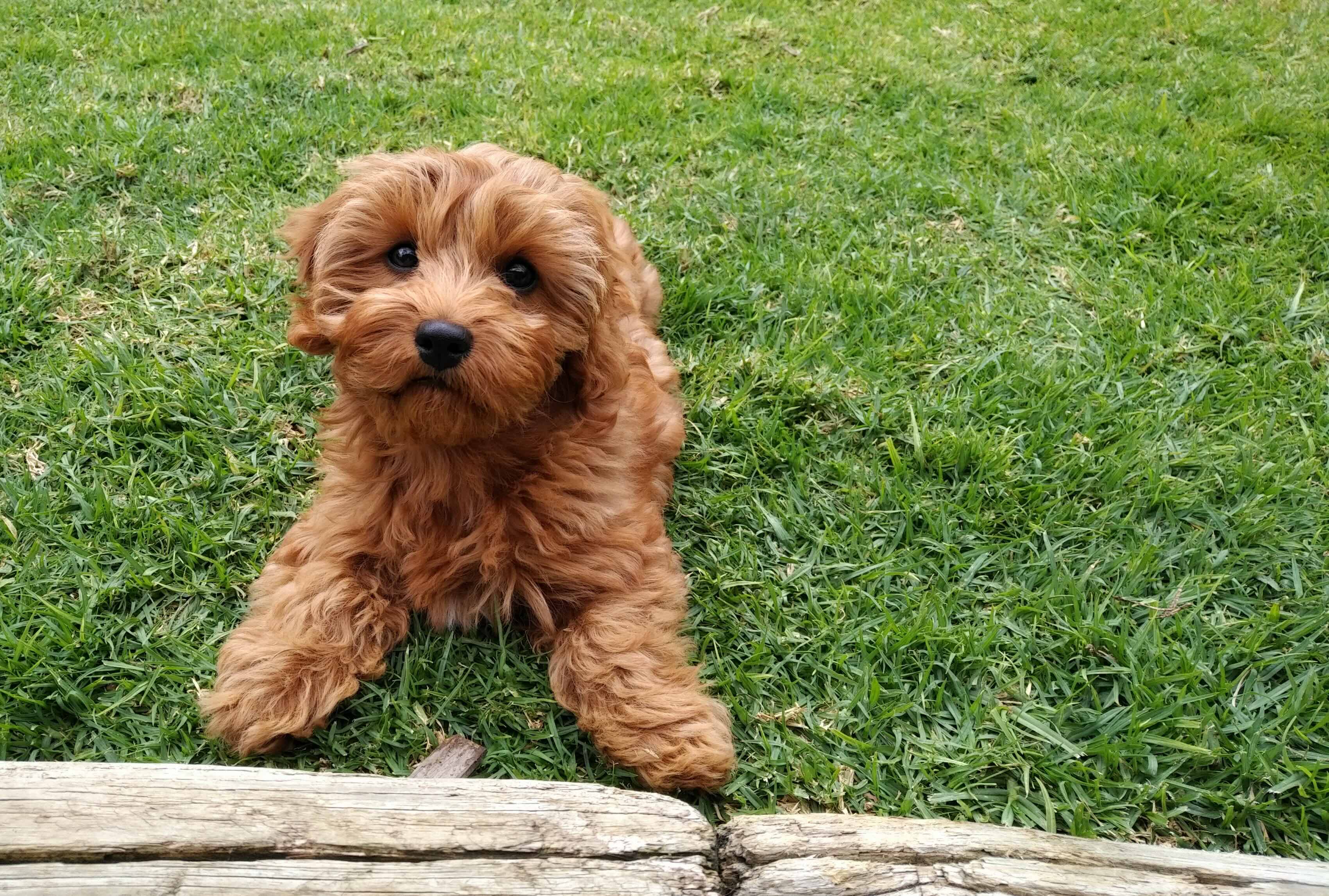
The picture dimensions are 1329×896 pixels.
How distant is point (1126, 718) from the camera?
2.45m

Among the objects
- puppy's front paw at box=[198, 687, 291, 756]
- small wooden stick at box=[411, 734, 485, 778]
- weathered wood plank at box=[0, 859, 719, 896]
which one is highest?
weathered wood plank at box=[0, 859, 719, 896]

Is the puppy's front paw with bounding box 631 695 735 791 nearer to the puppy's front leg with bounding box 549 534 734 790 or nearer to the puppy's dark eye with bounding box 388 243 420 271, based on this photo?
the puppy's front leg with bounding box 549 534 734 790

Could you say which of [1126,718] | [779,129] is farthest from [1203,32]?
Answer: [1126,718]

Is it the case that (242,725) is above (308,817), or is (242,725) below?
below

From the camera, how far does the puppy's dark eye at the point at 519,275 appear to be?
101 inches

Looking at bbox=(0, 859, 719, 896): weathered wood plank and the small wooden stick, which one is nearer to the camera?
bbox=(0, 859, 719, 896): weathered wood plank

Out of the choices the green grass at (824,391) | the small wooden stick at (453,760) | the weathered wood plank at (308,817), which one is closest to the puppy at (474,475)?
the green grass at (824,391)

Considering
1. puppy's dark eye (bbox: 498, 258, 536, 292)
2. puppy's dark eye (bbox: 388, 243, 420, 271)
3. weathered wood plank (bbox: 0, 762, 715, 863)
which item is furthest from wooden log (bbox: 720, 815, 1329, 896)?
puppy's dark eye (bbox: 388, 243, 420, 271)

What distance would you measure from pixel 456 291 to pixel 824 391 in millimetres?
1673

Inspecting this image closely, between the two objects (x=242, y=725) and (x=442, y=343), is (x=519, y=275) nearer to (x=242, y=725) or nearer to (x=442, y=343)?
(x=442, y=343)

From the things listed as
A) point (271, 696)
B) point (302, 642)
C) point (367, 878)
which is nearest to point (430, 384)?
point (302, 642)

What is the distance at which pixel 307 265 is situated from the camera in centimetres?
268

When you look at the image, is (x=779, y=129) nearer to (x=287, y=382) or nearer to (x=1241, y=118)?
(x=1241, y=118)

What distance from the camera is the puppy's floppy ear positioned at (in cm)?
260
